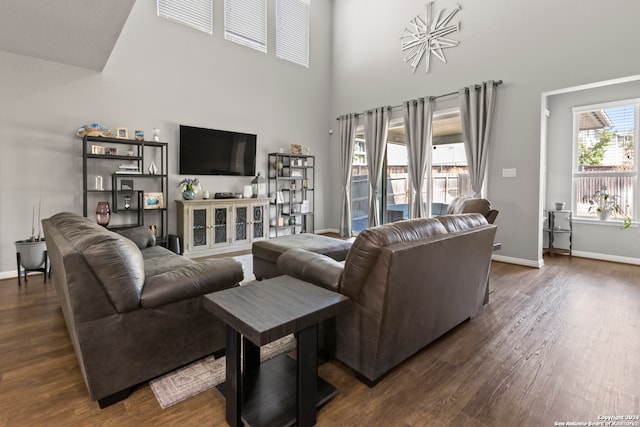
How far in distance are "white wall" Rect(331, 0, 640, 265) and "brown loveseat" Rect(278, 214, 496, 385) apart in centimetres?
272

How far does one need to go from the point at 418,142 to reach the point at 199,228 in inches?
145

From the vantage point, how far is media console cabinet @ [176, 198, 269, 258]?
470cm

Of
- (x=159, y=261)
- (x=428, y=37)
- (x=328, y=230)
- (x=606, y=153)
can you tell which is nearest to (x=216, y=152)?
(x=328, y=230)

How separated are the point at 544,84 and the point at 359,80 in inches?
126

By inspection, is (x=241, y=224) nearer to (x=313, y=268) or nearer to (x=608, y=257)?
(x=313, y=268)

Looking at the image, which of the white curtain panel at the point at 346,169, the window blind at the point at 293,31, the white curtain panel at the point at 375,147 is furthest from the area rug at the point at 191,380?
the window blind at the point at 293,31

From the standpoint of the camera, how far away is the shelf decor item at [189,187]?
15.8ft

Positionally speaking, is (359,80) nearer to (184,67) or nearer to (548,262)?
(184,67)

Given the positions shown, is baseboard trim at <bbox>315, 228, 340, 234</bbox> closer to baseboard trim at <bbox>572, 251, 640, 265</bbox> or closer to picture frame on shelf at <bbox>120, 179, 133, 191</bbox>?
picture frame on shelf at <bbox>120, 179, 133, 191</bbox>

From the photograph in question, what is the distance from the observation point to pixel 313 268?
1.96 m

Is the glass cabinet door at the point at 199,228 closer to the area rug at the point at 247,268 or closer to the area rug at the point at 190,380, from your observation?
the area rug at the point at 247,268

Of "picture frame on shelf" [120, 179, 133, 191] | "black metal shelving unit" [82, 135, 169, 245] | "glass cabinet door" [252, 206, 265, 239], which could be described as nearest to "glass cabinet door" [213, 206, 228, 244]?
"glass cabinet door" [252, 206, 265, 239]

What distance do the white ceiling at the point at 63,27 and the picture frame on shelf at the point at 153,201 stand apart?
67.5 inches

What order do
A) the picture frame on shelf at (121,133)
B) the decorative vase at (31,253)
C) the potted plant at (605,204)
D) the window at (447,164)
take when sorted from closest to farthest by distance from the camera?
the decorative vase at (31,253), the picture frame on shelf at (121,133), the potted plant at (605,204), the window at (447,164)
